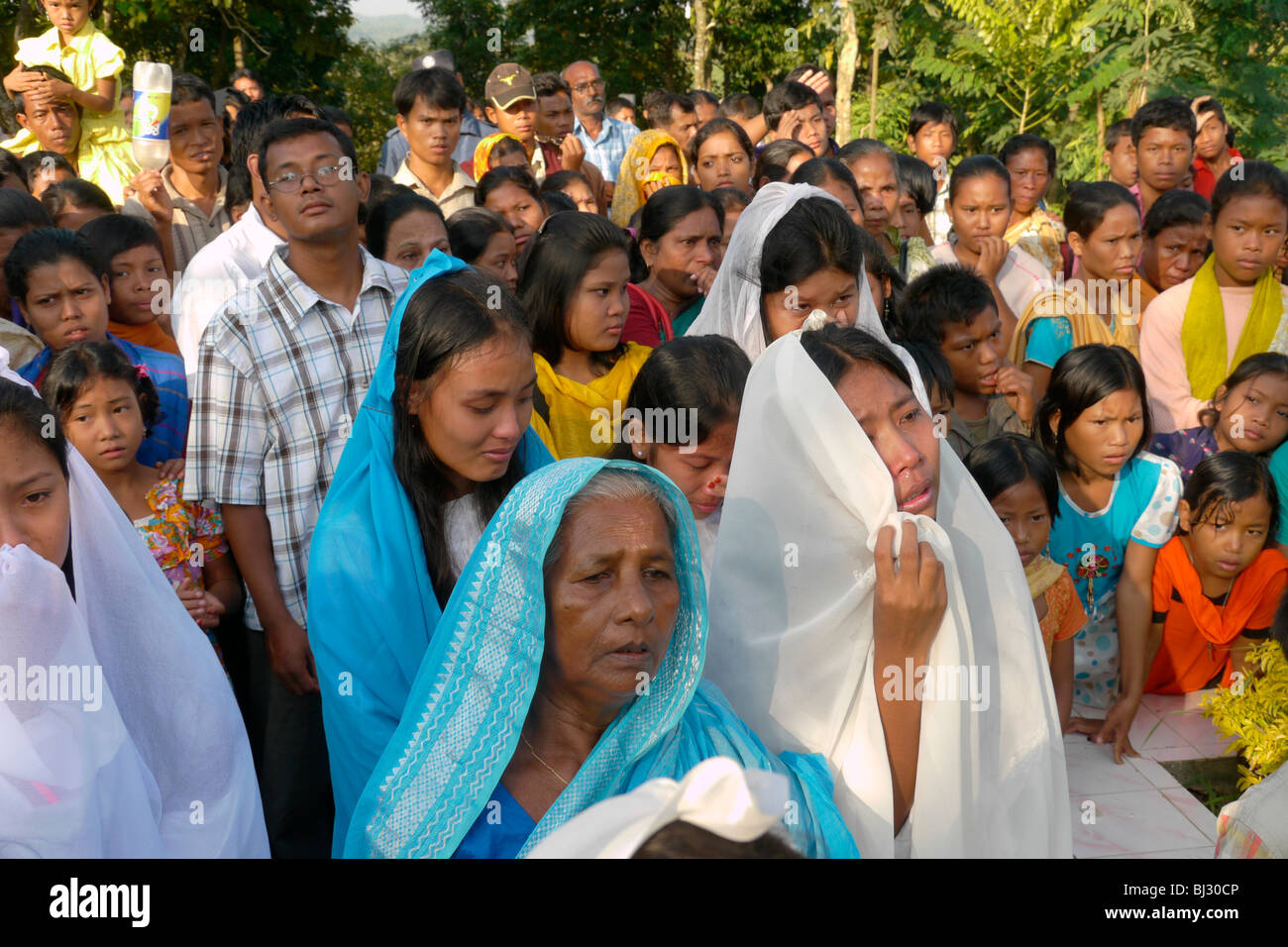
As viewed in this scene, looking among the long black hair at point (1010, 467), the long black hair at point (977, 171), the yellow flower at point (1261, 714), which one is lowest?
the yellow flower at point (1261, 714)

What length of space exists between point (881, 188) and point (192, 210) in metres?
A: 3.27

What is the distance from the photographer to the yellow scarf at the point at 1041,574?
373cm

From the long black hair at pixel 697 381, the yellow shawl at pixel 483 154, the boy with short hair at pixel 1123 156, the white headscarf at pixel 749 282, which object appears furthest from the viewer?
the boy with short hair at pixel 1123 156

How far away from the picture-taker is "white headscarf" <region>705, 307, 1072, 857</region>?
1901 mm

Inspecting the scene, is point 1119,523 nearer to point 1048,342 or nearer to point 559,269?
point 1048,342

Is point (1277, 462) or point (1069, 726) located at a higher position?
point (1277, 462)

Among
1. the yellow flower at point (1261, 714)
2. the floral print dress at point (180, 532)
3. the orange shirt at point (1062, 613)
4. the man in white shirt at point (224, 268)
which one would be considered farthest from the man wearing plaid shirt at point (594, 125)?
the yellow flower at point (1261, 714)

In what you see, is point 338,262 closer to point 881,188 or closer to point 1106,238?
point 881,188

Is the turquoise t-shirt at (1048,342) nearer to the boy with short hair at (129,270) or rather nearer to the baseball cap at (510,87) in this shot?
the boy with short hair at (129,270)

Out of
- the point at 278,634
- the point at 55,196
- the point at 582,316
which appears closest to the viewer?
the point at 278,634

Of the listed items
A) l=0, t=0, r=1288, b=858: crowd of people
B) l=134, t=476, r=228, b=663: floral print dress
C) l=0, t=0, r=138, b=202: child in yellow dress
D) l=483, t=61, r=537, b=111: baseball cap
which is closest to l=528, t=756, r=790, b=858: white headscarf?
l=0, t=0, r=1288, b=858: crowd of people

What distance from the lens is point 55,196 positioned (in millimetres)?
4660

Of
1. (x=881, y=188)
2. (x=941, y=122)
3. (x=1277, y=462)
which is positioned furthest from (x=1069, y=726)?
(x=941, y=122)

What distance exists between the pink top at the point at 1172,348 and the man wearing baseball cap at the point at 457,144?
3.60m
